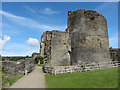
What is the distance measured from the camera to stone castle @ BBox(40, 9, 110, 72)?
1485 centimetres

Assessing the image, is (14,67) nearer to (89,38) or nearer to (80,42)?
(80,42)

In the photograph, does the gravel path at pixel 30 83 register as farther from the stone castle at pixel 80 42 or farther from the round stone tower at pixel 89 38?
the round stone tower at pixel 89 38

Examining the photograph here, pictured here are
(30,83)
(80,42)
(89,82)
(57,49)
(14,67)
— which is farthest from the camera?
(57,49)

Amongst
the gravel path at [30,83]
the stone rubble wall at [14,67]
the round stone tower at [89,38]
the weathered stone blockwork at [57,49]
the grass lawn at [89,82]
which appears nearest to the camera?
the grass lawn at [89,82]

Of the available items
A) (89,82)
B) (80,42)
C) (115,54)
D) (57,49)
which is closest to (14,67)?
(57,49)

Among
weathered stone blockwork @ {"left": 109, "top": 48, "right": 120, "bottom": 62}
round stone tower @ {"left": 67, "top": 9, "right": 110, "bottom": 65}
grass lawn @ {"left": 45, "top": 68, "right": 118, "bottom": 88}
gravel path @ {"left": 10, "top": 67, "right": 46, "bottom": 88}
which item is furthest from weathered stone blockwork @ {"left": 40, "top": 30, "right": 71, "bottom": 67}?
weathered stone blockwork @ {"left": 109, "top": 48, "right": 120, "bottom": 62}

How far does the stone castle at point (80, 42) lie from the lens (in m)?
14.9

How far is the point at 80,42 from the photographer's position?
50.0 ft

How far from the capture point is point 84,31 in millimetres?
15305

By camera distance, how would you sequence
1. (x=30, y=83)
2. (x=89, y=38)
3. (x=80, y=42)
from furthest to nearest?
Answer: (x=80, y=42) → (x=89, y=38) → (x=30, y=83)

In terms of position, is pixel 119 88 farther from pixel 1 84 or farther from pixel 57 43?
pixel 57 43

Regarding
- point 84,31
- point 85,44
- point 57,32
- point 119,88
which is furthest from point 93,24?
point 119,88

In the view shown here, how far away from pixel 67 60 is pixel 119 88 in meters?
11.7

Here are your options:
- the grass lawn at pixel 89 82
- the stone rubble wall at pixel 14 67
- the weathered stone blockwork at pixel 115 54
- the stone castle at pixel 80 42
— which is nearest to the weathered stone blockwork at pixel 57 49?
the stone castle at pixel 80 42
